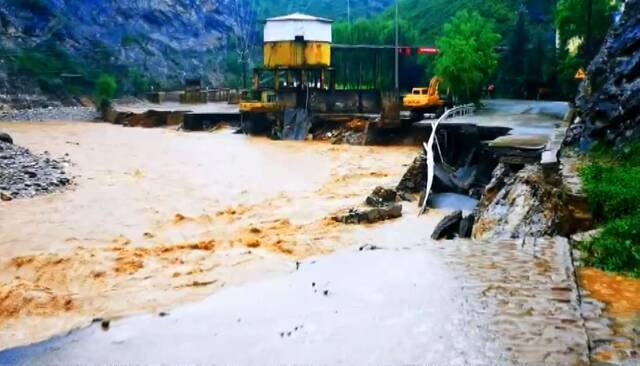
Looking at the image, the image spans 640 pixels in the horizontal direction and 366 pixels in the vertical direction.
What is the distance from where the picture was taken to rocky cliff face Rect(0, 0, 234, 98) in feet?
248

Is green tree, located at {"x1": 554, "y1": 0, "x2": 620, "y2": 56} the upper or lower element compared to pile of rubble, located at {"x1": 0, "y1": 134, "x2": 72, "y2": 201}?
upper

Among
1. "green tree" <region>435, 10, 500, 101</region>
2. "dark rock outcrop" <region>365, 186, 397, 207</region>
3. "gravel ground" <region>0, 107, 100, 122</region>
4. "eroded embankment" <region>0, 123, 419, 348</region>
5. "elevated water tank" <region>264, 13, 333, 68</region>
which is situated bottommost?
"eroded embankment" <region>0, 123, 419, 348</region>

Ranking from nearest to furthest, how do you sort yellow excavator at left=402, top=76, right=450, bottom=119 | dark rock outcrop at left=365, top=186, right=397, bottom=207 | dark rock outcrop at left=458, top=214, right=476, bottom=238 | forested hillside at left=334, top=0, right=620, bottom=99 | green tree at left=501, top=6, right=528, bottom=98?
dark rock outcrop at left=458, top=214, right=476, bottom=238 → dark rock outcrop at left=365, top=186, right=397, bottom=207 → yellow excavator at left=402, top=76, right=450, bottom=119 → forested hillside at left=334, top=0, right=620, bottom=99 → green tree at left=501, top=6, right=528, bottom=98

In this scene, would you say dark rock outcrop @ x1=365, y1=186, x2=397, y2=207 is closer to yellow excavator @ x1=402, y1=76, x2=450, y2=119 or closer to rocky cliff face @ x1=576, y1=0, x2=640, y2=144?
rocky cliff face @ x1=576, y1=0, x2=640, y2=144

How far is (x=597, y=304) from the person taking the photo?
718cm

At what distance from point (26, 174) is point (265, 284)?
735 inches

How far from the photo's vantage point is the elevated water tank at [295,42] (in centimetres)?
5084

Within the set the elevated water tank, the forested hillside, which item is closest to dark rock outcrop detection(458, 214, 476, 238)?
the forested hillside

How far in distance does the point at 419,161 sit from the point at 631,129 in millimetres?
8399

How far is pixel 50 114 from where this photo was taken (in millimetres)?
64938

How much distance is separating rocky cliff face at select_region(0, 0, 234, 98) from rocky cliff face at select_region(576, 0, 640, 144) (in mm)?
64379

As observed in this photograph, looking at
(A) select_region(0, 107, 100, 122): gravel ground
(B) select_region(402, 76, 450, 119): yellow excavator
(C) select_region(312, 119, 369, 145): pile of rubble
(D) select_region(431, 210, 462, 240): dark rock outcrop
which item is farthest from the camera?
(A) select_region(0, 107, 100, 122): gravel ground

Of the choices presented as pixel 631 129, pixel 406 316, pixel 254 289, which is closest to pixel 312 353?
pixel 406 316

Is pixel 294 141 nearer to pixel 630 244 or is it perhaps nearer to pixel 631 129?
pixel 631 129
